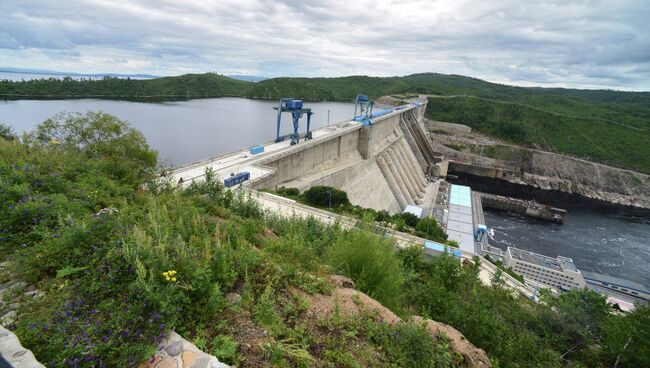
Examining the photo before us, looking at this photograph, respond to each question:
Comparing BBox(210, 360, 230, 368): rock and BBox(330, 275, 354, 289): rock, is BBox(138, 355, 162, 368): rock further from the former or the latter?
BBox(330, 275, 354, 289): rock

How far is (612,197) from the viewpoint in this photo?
54500mm

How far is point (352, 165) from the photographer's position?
3319 centimetres

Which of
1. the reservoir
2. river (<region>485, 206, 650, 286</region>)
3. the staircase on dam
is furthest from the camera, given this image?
the staircase on dam

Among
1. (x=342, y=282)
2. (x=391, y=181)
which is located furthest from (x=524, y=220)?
(x=342, y=282)

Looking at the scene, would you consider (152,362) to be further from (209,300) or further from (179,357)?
(209,300)

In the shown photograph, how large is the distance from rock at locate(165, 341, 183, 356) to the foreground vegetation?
0.15 metres

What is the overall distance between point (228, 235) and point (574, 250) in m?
42.4

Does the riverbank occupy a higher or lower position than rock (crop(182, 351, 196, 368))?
lower

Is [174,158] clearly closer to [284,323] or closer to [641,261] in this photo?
[284,323]

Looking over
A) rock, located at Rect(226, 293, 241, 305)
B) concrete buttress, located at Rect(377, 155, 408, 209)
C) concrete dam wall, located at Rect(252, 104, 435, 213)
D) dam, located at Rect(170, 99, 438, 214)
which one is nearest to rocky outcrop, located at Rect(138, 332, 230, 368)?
rock, located at Rect(226, 293, 241, 305)

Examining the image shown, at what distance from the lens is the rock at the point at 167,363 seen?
114 inches

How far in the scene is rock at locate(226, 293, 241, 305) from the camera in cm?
382

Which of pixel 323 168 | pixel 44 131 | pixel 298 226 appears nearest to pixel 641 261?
pixel 323 168

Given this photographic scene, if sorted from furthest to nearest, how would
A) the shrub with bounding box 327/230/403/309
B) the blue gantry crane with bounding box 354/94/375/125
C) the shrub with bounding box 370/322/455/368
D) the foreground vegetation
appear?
the blue gantry crane with bounding box 354/94/375/125 → the shrub with bounding box 327/230/403/309 → the shrub with bounding box 370/322/455/368 → the foreground vegetation
